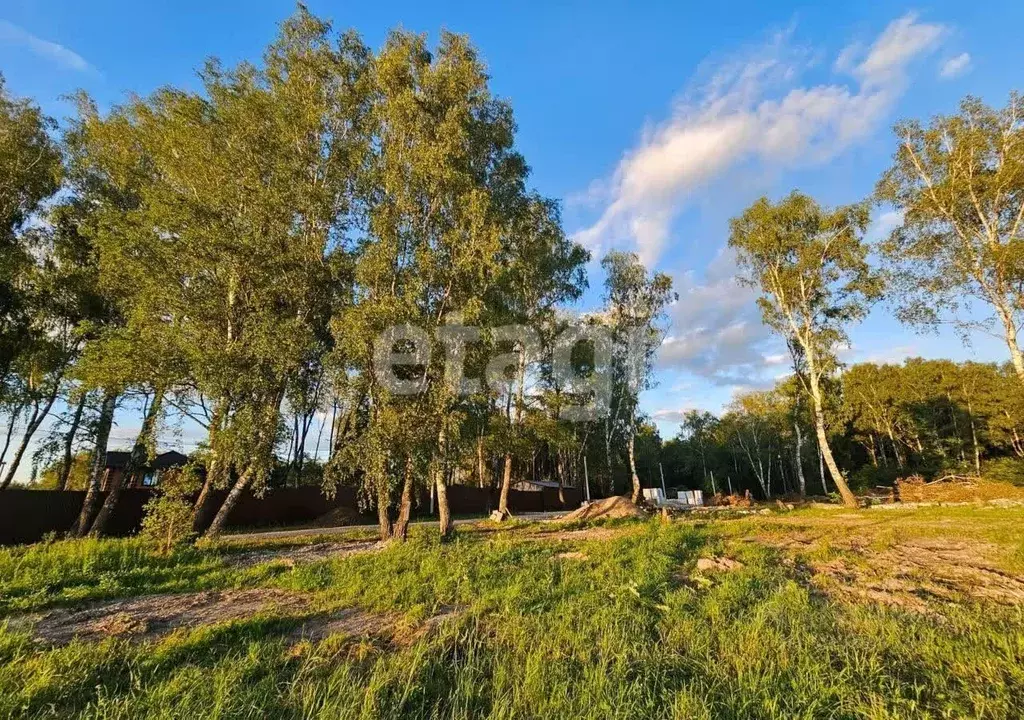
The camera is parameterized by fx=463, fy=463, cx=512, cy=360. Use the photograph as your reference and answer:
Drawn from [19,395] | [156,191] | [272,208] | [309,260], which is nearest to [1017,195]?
[309,260]

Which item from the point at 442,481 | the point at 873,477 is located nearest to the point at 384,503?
the point at 442,481

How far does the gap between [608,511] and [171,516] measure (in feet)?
44.1

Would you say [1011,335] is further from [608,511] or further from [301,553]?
[301,553]

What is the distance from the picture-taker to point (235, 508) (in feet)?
57.3

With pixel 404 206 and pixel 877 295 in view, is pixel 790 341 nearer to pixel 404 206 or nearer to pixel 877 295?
pixel 877 295

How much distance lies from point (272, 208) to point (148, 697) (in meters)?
12.0

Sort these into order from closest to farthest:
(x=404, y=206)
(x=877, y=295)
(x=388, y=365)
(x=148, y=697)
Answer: (x=148, y=697), (x=388, y=365), (x=404, y=206), (x=877, y=295)

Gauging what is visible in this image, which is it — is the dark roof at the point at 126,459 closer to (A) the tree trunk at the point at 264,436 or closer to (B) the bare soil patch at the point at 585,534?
(A) the tree trunk at the point at 264,436

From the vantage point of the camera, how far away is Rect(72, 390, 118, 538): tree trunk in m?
12.9

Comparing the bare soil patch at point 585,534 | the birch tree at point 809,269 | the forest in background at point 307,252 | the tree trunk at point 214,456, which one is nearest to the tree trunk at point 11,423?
the forest in background at point 307,252

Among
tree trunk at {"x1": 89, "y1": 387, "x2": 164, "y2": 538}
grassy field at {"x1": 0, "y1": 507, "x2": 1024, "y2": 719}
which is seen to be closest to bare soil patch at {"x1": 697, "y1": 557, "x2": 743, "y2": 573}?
grassy field at {"x1": 0, "y1": 507, "x2": 1024, "y2": 719}

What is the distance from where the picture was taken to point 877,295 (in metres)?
17.9

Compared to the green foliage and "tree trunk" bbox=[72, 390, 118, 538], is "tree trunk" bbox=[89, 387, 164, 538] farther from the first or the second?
the green foliage

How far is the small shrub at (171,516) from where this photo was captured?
9.34 m
